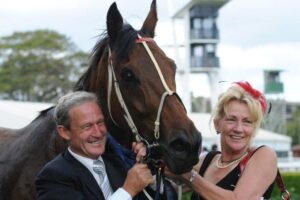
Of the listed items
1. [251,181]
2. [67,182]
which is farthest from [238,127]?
[67,182]

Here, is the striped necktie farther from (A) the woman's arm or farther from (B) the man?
(A) the woman's arm

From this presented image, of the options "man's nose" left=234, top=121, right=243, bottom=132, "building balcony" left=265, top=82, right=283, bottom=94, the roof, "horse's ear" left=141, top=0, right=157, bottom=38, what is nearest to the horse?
"horse's ear" left=141, top=0, right=157, bottom=38

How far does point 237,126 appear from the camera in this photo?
3430 mm

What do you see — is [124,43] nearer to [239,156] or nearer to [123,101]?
[123,101]

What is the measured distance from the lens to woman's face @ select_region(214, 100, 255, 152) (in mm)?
3424

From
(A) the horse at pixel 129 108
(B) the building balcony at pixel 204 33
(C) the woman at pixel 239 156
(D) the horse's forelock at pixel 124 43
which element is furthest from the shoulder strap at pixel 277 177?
(B) the building balcony at pixel 204 33

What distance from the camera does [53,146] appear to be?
395cm

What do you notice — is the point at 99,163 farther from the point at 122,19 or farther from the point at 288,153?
the point at 288,153

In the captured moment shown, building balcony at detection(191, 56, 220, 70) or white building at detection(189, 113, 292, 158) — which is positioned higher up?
building balcony at detection(191, 56, 220, 70)

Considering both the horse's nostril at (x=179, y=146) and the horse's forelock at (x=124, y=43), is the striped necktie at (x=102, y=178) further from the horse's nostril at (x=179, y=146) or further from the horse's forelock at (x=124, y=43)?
the horse's forelock at (x=124, y=43)

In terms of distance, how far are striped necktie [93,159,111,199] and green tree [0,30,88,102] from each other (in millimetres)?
40650

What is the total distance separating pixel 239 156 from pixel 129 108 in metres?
0.70

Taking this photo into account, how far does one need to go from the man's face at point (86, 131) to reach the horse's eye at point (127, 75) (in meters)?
0.39

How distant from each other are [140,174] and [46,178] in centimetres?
47
